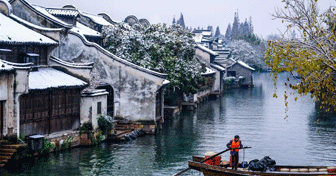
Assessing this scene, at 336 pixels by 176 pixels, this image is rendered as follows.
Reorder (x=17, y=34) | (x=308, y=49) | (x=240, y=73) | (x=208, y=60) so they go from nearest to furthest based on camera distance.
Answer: (x=308, y=49) < (x=17, y=34) < (x=208, y=60) < (x=240, y=73)

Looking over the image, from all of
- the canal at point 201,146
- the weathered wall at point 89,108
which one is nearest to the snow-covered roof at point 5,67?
the canal at point 201,146

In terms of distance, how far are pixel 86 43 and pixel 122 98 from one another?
5410mm

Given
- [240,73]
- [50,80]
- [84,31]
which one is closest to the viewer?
[50,80]

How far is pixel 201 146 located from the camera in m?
39.7

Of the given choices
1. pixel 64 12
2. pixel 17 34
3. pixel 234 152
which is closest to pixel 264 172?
pixel 234 152

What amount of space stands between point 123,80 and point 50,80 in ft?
33.3

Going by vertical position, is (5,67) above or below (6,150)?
above

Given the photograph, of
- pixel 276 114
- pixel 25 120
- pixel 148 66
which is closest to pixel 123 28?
pixel 148 66

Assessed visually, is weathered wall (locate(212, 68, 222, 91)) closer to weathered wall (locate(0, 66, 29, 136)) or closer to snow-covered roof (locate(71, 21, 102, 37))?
snow-covered roof (locate(71, 21, 102, 37))

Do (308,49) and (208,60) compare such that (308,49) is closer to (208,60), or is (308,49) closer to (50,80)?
(50,80)

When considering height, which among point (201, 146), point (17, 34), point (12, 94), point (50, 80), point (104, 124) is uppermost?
point (17, 34)

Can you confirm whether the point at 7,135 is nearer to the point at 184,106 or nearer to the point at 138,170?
the point at 138,170

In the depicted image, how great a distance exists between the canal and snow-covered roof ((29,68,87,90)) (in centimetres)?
438

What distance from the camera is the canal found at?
31250mm
